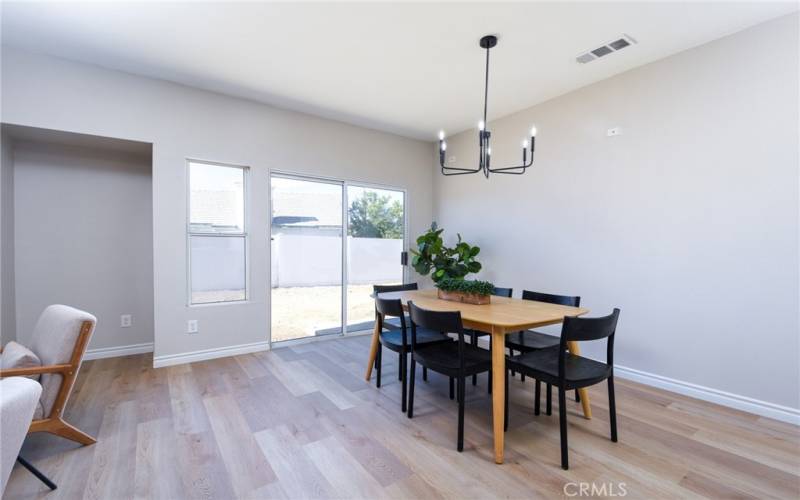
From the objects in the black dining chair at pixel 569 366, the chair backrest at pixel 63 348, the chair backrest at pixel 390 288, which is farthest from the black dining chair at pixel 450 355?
the chair backrest at pixel 63 348

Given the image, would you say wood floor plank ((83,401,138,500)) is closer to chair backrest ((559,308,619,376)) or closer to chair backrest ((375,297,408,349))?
chair backrest ((375,297,408,349))

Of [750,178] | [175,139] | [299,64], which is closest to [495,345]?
[750,178]

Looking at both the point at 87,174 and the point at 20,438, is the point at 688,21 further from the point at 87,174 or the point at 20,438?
the point at 87,174

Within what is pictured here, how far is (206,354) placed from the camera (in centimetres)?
354

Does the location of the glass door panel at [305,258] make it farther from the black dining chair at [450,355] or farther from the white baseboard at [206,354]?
the black dining chair at [450,355]

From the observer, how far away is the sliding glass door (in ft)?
13.3

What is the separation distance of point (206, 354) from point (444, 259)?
8.76 feet

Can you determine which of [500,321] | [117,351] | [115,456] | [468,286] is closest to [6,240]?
[117,351]

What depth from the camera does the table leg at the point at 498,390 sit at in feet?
6.26

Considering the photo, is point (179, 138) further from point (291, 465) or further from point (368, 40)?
point (291, 465)

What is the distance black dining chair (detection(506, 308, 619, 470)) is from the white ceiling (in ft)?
6.79

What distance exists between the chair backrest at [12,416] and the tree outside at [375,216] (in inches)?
135

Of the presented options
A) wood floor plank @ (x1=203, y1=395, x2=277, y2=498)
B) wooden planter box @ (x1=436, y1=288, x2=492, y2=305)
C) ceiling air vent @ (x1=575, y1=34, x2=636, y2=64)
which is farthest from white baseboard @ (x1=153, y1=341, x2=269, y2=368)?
ceiling air vent @ (x1=575, y1=34, x2=636, y2=64)

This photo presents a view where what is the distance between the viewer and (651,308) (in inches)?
116
